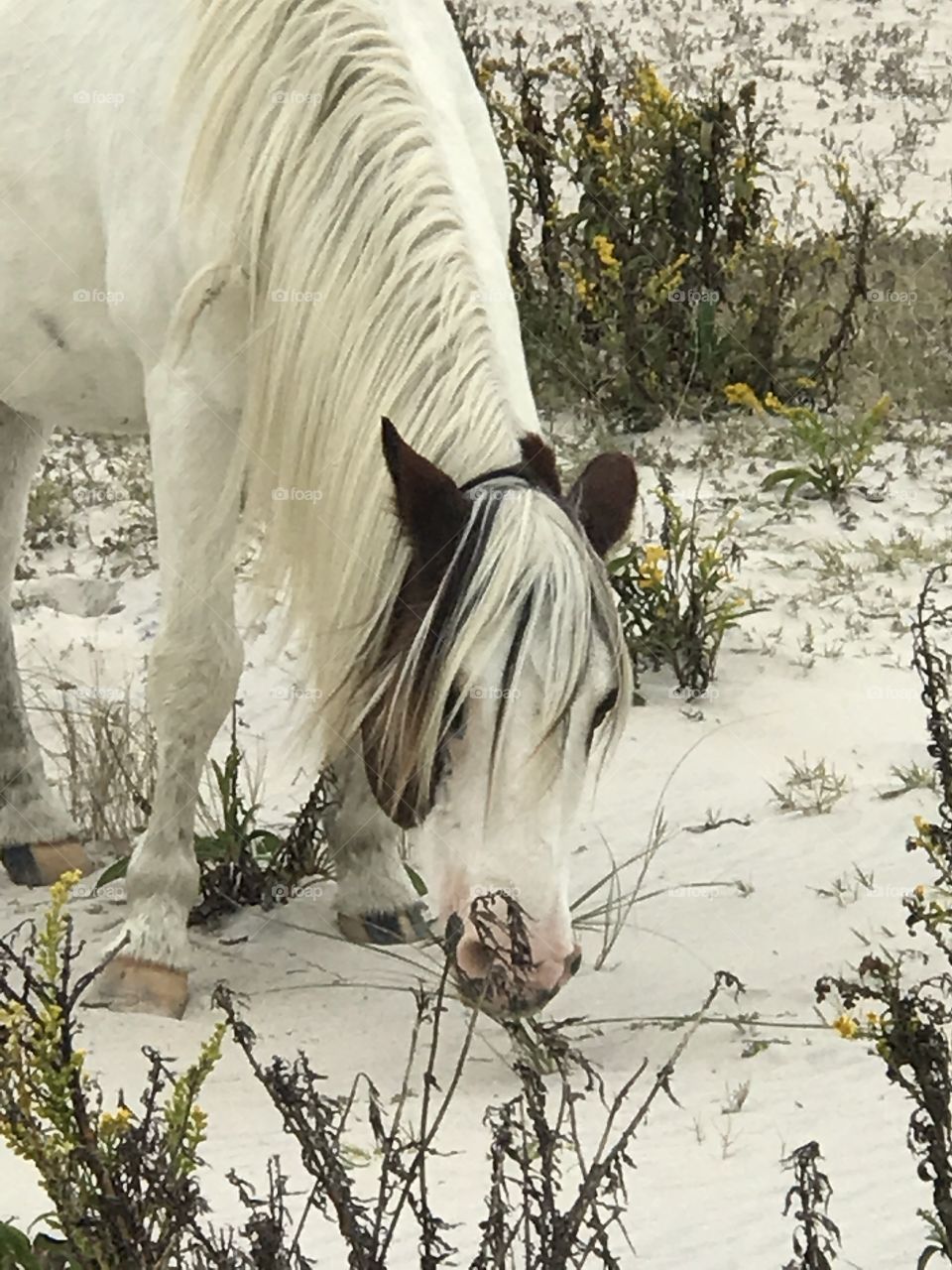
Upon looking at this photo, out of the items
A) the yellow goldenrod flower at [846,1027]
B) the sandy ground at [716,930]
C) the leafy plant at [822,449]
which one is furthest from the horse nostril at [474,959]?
the leafy plant at [822,449]

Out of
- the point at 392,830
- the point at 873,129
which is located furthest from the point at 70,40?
the point at 873,129

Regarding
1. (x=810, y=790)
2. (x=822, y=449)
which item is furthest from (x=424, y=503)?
(x=822, y=449)

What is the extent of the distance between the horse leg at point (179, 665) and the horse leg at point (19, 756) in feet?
2.00

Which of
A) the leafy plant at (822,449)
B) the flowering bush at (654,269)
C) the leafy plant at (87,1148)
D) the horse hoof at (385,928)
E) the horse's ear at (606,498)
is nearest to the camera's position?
the leafy plant at (87,1148)

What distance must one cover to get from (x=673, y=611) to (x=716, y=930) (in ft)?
3.98

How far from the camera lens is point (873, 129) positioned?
1161 centimetres

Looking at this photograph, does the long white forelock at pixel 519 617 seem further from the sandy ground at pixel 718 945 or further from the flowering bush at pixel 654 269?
the flowering bush at pixel 654 269

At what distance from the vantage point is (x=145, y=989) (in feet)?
10.6

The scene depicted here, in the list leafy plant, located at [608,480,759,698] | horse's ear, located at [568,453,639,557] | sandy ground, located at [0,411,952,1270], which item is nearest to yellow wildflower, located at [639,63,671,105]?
sandy ground, located at [0,411,952,1270]

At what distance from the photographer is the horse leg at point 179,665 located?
10.1ft

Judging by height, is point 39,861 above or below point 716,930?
above

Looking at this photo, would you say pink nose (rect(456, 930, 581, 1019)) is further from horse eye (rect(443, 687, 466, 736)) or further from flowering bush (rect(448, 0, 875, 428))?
flowering bush (rect(448, 0, 875, 428))

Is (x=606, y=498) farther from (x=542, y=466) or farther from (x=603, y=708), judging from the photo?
(x=603, y=708)

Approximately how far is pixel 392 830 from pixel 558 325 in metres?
2.93
